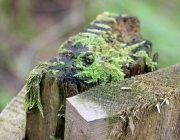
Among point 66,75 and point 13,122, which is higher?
point 66,75

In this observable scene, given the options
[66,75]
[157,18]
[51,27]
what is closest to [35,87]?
[66,75]

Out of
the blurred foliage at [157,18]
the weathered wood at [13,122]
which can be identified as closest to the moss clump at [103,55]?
the weathered wood at [13,122]

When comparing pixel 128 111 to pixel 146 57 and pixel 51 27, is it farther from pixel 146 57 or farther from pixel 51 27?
pixel 51 27

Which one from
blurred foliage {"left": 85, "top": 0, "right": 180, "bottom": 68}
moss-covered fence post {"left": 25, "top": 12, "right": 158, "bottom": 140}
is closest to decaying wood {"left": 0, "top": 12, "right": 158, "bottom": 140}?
moss-covered fence post {"left": 25, "top": 12, "right": 158, "bottom": 140}

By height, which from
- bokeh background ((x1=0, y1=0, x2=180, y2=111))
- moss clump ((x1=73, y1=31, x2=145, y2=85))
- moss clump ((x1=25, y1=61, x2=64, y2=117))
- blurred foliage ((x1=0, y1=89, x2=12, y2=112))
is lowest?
blurred foliage ((x1=0, y1=89, x2=12, y2=112))

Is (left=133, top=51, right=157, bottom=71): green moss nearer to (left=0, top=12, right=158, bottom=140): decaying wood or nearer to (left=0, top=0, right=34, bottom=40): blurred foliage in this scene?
(left=0, top=12, right=158, bottom=140): decaying wood

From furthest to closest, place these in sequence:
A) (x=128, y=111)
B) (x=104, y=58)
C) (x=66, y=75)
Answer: (x=104, y=58) < (x=66, y=75) < (x=128, y=111)

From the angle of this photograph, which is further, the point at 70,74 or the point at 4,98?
the point at 4,98
